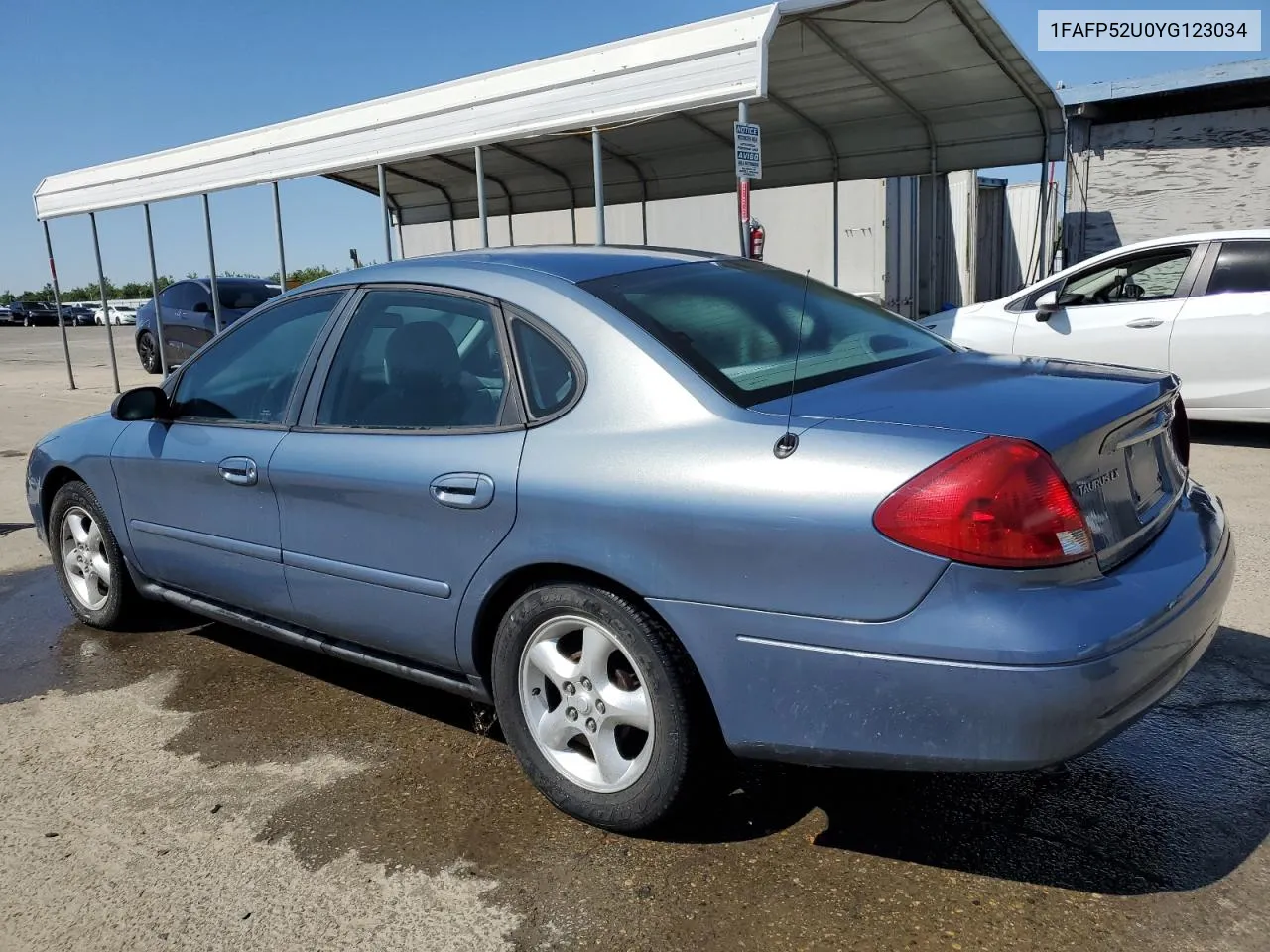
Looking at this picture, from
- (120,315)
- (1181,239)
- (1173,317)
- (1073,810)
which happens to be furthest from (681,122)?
(120,315)

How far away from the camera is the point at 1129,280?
8.05 metres

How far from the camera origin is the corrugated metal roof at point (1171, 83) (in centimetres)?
1038

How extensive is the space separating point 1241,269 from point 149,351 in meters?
16.6

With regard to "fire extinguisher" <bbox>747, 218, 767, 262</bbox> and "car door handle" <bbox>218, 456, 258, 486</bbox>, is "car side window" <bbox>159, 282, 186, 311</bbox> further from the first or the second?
"car door handle" <bbox>218, 456, 258, 486</bbox>

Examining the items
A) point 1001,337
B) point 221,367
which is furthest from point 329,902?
point 1001,337

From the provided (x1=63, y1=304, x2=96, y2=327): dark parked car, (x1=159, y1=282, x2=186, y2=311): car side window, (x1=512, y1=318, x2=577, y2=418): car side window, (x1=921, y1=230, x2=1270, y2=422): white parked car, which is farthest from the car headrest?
(x1=63, y1=304, x2=96, y2=327): dark parked car

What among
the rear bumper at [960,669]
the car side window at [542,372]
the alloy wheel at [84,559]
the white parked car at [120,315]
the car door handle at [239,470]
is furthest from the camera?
the white parked car at [120,315]

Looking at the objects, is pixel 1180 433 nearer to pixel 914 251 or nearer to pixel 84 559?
pixel 84 559

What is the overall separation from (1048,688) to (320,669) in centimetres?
291

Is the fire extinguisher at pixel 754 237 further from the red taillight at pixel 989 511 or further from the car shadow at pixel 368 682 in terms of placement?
the red taillight at pixel 989 511

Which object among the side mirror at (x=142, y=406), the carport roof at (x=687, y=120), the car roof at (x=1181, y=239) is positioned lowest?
the side mirror at (x=142, y=406)

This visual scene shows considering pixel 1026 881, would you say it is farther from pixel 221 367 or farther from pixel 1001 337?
pixel 1001 337

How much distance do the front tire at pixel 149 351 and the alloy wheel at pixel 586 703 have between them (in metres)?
17.0

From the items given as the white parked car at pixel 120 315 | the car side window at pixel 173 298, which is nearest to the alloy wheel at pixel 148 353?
the car side window at pixel 173 298
